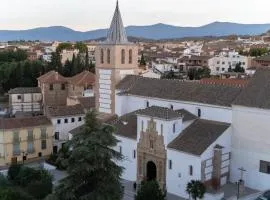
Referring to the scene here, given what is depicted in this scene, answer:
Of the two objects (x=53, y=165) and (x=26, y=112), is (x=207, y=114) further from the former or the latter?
(x=26, y=112)

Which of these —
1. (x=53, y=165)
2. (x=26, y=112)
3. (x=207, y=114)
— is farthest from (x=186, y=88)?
(x=26, y=112)

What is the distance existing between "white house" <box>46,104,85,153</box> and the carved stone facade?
13.0 m

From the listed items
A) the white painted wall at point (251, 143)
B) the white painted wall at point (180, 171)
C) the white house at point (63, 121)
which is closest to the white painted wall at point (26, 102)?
the white house at point (63, 121)

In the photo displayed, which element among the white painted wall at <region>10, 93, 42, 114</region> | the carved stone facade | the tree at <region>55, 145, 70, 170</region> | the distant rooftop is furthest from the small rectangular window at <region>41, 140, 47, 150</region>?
the distant rooftop

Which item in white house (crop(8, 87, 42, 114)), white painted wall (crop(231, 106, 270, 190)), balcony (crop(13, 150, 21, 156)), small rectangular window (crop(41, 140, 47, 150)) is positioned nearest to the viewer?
white painted wall (crop(231, 106, 270, 190))

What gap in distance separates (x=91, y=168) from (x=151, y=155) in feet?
35.6

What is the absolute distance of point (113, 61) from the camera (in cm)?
3766

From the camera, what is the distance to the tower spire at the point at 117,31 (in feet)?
→ 124

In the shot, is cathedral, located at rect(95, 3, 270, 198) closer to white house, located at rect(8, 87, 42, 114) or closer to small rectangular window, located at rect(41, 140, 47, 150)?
small rectangular window, located at rect(41, 140, 47, 150)

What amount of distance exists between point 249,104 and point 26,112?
36.6m

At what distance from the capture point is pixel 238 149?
98.6ft

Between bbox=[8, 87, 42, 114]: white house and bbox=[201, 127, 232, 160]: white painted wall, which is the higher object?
bbox=[201, 127, 232, 160]: white painted wall

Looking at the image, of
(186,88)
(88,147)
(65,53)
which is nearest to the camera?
(88,147)

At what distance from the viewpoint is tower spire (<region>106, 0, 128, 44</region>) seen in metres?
37.9
